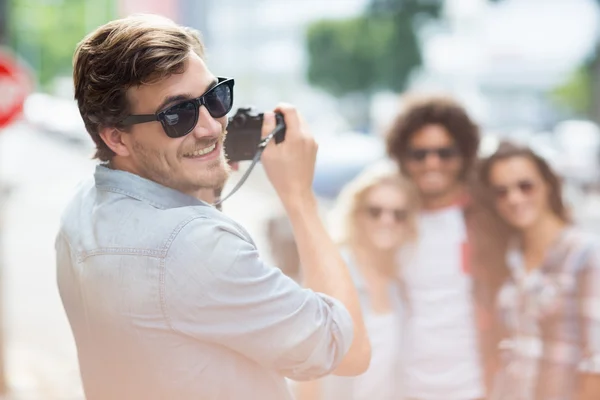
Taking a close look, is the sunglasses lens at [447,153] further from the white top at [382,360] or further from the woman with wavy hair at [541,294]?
the white top at [382,360]

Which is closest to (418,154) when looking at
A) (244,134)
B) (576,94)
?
(244,134)

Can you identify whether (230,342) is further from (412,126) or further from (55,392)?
(55,392)

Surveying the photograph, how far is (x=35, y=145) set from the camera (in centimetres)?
1499

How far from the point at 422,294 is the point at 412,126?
0.53 metres

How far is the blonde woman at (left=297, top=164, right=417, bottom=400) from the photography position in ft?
6.85

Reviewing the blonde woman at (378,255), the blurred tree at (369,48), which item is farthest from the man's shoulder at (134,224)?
the blurred tree at (369,48)

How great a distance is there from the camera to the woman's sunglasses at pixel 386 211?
233 centimetres

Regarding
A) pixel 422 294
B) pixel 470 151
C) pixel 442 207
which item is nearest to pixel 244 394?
pixel 422 294

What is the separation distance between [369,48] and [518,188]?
14966mm

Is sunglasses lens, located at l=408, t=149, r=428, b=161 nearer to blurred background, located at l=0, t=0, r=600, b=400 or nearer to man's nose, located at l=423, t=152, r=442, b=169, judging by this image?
man's nose, located at l=423, t=152, r=442, b=169

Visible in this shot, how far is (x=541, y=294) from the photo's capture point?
93.6 inches

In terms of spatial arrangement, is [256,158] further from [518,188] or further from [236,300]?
[518,188]

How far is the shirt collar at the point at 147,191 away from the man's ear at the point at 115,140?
30 mm

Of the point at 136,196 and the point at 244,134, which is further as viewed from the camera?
the point at 244,134
